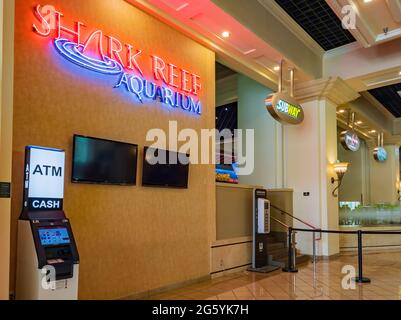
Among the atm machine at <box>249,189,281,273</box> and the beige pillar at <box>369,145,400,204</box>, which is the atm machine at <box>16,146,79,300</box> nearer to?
the atm machine at <box>249,189,281,273</box>

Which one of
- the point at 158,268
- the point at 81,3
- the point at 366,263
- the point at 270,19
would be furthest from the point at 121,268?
the point at 366,263

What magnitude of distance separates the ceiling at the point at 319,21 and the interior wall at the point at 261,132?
6.02ft

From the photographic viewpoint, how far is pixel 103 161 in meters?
4.41

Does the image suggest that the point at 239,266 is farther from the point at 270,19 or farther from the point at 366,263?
the point at 270,19

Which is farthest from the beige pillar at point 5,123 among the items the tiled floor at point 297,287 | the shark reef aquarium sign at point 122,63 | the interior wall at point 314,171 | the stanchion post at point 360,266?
the interior wall at point 314,171

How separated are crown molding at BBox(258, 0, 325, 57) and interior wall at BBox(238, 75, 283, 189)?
152 cm

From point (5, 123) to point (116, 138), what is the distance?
178 cm

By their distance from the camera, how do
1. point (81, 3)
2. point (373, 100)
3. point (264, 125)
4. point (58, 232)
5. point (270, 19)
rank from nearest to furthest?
point (58, 232) → point (81, 3) → point (270, 19) → point (264, 125) → point (373, 100)

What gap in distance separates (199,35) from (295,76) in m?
2.96

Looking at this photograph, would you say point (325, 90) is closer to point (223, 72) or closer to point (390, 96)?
point (223, 72)

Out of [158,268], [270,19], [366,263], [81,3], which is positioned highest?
[270,19]

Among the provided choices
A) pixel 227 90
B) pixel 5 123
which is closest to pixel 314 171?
pixel 227 90

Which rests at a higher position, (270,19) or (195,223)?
(270,19)

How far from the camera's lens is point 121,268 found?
15.1 ft
